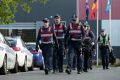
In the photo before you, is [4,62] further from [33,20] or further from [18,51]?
[33,20]

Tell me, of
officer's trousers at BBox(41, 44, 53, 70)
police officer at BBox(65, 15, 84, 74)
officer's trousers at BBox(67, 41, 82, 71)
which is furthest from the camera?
police officer at BBox(65, 15, 84, 74)

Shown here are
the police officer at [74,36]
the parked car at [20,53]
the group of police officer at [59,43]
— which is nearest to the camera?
the group of police officer at [59,43]

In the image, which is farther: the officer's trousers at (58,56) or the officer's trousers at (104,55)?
the officer's trousers at (104,55)

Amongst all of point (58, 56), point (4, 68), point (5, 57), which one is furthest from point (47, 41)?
point (4, 68)

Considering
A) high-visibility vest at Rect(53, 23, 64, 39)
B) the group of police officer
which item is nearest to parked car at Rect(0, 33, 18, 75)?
→ the group of police officer

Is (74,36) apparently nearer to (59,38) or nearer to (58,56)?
(59,38)

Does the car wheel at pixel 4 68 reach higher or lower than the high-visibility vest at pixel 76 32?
lower

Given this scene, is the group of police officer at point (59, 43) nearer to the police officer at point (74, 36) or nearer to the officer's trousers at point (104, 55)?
the police officer at point (74, 36)

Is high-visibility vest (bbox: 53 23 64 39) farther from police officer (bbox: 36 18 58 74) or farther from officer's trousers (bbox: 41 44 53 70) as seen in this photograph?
officer's trousers (bbox: 41 44 53 70)

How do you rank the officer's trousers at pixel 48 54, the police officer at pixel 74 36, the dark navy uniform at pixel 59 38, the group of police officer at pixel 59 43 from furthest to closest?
the dark navy uniform at pixel 59 38, the police officer at pixel 74 36, the group of police officer at pixel 59 43, the officer's trousers at pixel 48 54

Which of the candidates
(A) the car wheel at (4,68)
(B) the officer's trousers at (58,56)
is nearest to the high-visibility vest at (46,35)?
(B) the officer's trousers at (58,56)

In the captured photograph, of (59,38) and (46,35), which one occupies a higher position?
(46,35)

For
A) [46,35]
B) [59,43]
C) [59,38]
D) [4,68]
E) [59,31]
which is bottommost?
[4,68]

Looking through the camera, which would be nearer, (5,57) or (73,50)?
(73,50)
